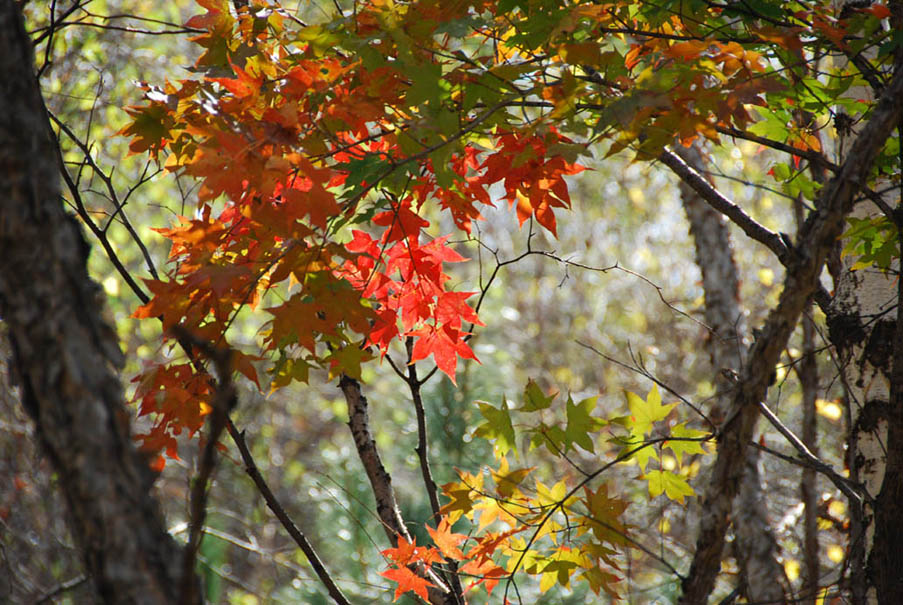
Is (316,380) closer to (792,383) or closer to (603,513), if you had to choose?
(792,383)

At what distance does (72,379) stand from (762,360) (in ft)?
2.56

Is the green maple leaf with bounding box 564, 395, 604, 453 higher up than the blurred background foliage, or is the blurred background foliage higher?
the blurred background foliage

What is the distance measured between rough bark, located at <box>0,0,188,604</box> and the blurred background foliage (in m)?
2.13

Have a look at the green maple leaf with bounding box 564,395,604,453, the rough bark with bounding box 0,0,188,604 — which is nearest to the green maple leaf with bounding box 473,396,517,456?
the green maple leaf with bounding box 564,395,604,453

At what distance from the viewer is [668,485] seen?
146 cm

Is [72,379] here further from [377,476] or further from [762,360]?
[377,476]

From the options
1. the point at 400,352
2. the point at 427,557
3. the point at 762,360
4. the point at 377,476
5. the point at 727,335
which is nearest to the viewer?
the point at 762,360

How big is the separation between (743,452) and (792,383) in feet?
16.8

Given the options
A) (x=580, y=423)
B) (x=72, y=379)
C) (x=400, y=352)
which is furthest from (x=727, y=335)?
(x=72, y=379)

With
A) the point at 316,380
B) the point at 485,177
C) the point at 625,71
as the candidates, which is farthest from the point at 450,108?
the point at 316,380

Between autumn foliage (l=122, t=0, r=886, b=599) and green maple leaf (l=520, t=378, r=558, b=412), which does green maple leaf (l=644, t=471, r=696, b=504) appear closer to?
autumn foliage (l=122, t=0, r=886, b=599)

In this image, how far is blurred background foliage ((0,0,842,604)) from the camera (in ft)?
13.4

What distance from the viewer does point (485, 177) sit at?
1569mm

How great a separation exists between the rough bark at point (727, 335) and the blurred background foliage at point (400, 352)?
190 millimetres
